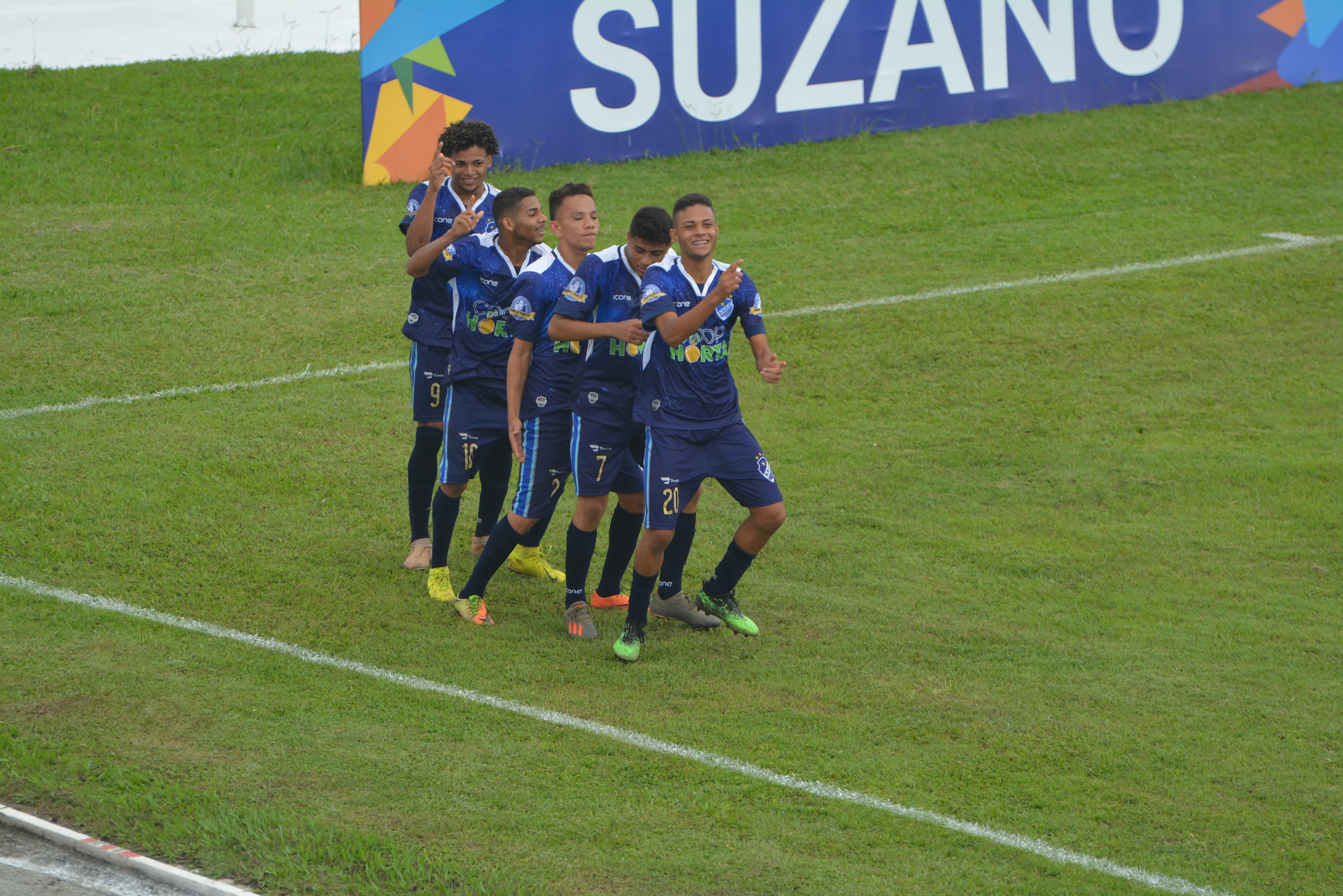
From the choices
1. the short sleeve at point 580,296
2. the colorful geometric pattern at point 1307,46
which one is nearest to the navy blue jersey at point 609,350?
the short sleeve at point 580,296

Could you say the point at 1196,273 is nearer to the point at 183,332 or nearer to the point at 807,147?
the point at 807,147

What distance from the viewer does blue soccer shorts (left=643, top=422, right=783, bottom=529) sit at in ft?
20.0

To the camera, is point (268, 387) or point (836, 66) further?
point (836, 66)

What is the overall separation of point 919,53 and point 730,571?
36.3 ft

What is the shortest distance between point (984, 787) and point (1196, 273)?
884 centimetres

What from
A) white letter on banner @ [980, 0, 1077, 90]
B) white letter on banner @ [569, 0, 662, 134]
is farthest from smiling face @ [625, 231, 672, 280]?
white letter on banner @ [980, 0, 1077, 90]

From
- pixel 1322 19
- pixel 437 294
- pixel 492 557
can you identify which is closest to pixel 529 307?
pixel 437 294

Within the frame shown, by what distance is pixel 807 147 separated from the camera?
52.2 ft

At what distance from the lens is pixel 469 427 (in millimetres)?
6785

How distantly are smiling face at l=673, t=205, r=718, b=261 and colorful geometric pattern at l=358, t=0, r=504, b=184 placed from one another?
8.31 m

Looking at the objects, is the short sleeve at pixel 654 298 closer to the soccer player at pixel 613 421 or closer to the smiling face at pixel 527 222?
the soccer player at pixel 613 421

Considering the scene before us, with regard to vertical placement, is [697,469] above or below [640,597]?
above

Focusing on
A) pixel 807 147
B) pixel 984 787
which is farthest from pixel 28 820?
pixel 807 147

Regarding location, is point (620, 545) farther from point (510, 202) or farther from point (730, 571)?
point (510, 202)
